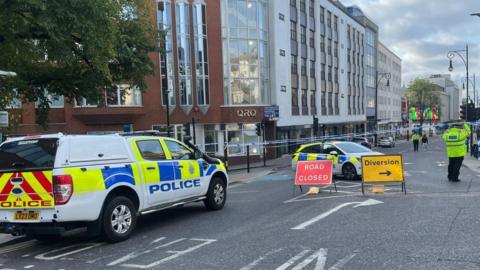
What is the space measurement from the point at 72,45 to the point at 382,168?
9.35 metres

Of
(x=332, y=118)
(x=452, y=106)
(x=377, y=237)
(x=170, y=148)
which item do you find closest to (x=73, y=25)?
(x=170, y=148)

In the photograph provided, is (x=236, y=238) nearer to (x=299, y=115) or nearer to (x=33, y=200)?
(x=33, y=200)

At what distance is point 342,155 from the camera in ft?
54.2

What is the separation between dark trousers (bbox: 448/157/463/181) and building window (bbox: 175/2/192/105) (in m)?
22.8

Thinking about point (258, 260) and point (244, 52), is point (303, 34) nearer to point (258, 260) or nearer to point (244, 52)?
point (244, 52)

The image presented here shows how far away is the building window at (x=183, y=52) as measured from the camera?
3322 centimetres

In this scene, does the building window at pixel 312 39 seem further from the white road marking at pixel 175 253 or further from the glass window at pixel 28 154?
the glass window at pixel 28 154

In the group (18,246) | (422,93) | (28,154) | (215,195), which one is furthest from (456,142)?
(422,93)

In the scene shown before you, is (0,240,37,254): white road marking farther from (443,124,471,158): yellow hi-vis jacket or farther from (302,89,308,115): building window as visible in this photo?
(302,89,308,115): building window

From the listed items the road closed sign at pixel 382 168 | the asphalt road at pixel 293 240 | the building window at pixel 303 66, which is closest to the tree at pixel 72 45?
the asphalt road at pixel 293 240

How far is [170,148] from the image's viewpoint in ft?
29.5

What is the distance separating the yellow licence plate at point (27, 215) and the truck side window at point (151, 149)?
2045 millimetres

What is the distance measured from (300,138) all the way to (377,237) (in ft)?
125

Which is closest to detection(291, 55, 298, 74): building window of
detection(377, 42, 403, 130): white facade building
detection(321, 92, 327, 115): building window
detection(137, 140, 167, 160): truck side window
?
detection(321, 92, 327, 115): building window
